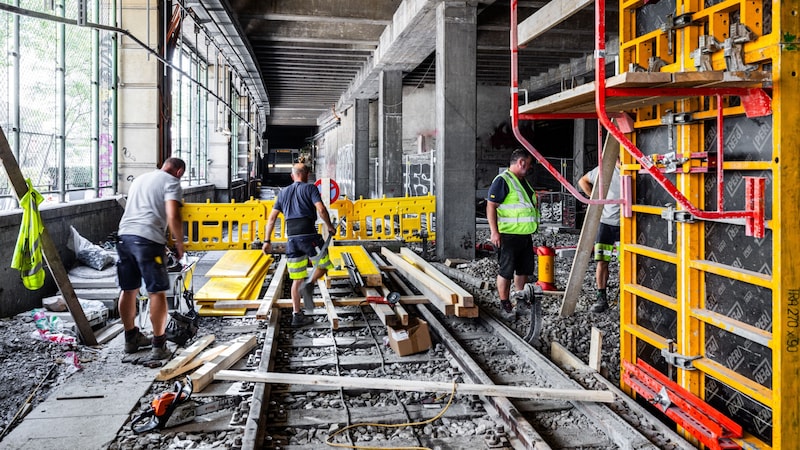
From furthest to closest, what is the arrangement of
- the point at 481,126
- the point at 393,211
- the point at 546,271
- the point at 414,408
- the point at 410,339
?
the point at 481,126 < the point at 393,211 < the point at 546,271 < the point at 410,339 < the point at 414,408

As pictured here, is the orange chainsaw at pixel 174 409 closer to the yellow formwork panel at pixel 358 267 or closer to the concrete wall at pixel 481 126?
the yellow formwork panel at pixel 358 267

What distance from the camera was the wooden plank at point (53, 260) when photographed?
5176 millimetres

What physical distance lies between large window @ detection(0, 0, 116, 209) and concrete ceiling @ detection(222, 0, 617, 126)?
3518 mm

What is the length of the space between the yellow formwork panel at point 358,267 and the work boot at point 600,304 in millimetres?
2643

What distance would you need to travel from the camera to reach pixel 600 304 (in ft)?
23.5

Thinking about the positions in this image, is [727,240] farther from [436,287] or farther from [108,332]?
[108,332]

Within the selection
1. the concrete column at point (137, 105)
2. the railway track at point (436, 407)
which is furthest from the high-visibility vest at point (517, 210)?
the concrete column at point (137, 105)

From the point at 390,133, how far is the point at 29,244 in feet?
53.2

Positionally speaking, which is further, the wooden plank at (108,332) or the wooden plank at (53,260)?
the wooden plank at (108,332)

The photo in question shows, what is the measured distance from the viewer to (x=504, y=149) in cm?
2527

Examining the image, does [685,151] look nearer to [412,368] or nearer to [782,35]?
[782,35]

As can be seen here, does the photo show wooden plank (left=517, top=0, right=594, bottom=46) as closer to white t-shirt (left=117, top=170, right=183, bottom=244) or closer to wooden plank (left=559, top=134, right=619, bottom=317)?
wooden plank (left=559, top=134, right=619, bottom=317)

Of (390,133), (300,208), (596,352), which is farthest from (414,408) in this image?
(390,133)

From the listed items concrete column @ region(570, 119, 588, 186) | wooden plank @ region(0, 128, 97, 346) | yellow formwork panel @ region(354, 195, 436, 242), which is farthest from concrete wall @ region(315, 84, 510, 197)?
wooden plank @ region(0, 128, 97, 346)
